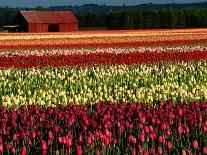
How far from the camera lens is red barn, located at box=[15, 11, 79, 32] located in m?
88.2

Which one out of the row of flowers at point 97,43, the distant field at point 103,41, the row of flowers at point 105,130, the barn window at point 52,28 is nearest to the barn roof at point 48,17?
the barn window at point 52,28

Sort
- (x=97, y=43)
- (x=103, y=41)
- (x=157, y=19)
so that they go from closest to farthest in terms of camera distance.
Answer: (x=97, y=43)
(x=103, y=41)
(x=157, y=19)

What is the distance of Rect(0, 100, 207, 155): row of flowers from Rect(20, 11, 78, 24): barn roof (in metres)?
78.7

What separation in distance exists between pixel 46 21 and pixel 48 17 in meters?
1.01

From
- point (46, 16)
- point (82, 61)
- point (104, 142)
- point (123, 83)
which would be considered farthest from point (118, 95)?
point (46, 16)

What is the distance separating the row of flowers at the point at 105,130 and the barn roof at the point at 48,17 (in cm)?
7871

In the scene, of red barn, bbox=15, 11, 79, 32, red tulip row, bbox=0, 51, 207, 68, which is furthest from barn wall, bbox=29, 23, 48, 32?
red tulip row, bbox=0, 51, 207, 68

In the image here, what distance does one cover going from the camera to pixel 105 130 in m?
8.16

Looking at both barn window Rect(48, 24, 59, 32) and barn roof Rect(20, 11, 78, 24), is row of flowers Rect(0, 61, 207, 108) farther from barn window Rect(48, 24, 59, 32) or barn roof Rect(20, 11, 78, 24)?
barn window Rect(48, 24, 59, 32)

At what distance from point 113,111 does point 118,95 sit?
13.6ft

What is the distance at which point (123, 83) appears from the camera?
694 inches

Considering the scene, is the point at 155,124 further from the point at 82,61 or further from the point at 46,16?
the point at 46,16

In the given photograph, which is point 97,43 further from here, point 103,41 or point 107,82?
point 107,82

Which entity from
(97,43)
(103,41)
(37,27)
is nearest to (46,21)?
(37,27)
